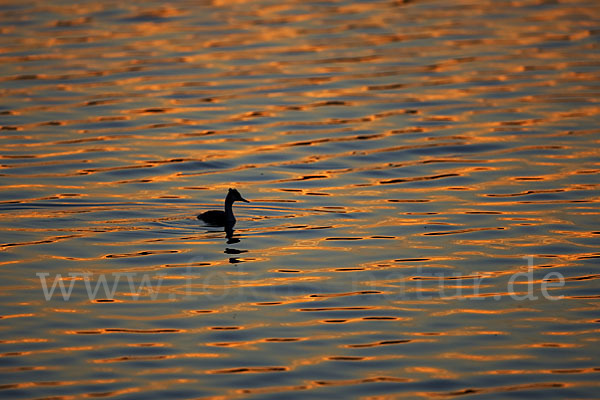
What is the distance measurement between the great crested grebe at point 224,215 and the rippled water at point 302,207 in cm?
20

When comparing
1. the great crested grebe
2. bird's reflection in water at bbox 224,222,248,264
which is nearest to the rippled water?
bird's reflection in water at bbox 224,222,248,264

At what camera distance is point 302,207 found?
17984mm

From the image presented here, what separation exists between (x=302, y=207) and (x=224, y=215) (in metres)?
1.59

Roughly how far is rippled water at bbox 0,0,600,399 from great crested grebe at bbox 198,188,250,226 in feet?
0.66

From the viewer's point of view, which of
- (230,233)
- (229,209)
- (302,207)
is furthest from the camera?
(302,207)

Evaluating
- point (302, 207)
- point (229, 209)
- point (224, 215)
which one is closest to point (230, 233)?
point (224, 215)

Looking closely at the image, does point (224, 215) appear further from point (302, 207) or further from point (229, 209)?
point (302, 207)

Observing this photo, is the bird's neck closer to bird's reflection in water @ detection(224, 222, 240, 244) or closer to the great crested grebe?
the great crested grebe

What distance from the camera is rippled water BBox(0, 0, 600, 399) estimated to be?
12.1 m

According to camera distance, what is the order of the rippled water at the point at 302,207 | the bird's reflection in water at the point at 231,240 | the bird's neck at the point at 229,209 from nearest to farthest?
the rippled water at the point at 302,207 → the bird's reflection in water at the point at 231,240 → the bird's neck at the point at 229,209

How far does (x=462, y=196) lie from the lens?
18.5m

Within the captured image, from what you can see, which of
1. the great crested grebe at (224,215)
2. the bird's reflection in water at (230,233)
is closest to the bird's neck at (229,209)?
the great crested grebe at (224,215)

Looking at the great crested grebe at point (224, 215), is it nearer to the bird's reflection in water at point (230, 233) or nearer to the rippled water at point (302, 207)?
the bird's reflection in water at point (230, 233)

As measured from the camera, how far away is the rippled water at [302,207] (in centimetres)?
1209
